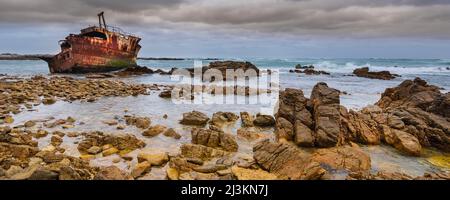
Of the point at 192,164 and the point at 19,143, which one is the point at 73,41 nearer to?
the point at 19,143

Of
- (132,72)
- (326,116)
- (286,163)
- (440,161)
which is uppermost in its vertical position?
(132,72)

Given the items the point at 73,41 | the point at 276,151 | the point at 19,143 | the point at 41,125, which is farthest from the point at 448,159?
the point at 73,41

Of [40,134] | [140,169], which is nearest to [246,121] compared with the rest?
[140,169]

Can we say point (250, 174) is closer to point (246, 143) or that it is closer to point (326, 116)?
point (246, 143)

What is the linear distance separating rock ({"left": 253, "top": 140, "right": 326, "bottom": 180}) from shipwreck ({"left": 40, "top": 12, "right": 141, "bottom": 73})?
114ft

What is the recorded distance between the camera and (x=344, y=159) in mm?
8742

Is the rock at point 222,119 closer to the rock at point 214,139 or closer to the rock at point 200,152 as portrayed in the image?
the rock at point 214,139

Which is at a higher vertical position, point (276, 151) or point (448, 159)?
point (276, 151)

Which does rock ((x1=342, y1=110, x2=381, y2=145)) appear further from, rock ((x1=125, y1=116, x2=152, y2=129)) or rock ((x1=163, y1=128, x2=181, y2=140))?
rock ((x1=125, y1=116, x2=152, y2=129))

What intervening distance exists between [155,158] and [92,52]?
34.4 meters

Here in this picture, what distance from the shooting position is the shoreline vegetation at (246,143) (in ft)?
25.1

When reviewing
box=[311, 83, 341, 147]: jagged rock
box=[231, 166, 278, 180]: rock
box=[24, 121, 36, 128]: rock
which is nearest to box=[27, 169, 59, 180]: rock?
box=[231, 166, 278, 180]: rock
